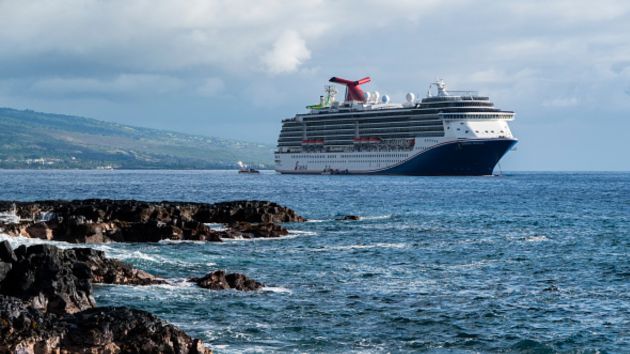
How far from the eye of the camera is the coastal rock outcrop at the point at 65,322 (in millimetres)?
18641

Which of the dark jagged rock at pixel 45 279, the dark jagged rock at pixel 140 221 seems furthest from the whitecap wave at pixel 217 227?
the dark jagged rock at pixel 45 279

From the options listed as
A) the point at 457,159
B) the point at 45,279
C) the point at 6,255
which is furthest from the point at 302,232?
the point at 457,159

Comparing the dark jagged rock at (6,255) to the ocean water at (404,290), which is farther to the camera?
the dark jagged rock at (6,255)

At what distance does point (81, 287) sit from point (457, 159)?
13178 centimetres

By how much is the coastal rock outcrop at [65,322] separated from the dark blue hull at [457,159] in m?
126

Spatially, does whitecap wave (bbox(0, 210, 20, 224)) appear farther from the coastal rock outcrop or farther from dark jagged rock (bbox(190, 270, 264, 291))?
the coastal rock outcrop

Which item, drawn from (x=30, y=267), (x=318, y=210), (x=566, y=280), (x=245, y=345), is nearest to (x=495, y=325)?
(x=245, y=345)

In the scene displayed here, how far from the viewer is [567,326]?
26109 mm

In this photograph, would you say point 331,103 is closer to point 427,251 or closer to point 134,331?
point 427,251

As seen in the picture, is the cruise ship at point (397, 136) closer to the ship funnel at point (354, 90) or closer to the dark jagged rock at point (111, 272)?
the ship funnel at point (354, 90)

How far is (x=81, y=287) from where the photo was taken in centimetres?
2520

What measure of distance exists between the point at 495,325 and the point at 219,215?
117 feet

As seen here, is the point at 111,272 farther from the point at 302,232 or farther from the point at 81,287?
the point at 302,232

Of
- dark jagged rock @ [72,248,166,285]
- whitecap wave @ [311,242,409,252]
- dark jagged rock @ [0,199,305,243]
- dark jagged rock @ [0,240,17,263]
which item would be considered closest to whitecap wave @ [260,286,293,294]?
dark jagged rock @ [72,248,166,285]
